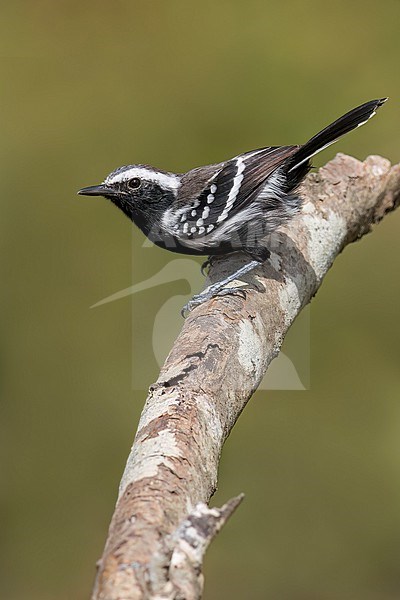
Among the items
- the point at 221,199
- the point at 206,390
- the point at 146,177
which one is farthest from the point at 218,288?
the point at 206,390

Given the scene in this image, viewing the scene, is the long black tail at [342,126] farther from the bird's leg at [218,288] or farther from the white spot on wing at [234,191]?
the bird's leg at [218,288]

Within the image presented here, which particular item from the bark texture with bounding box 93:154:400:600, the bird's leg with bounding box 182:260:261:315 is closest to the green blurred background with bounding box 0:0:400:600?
the bark texture with bounding box 93:154:400:600

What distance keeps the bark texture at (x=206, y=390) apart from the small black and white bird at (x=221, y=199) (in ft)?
0.17

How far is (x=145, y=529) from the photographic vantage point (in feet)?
2.69

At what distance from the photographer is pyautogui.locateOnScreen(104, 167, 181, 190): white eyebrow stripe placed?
1.83m

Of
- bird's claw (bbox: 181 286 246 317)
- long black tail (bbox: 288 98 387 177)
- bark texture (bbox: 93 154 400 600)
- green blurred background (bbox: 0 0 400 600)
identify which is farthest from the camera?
green blurred background (bbox: 0 0 400 600)

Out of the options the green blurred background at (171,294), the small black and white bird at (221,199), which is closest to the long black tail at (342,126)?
the small black and white bird at (221,199)

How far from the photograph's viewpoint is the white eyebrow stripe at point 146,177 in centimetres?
183

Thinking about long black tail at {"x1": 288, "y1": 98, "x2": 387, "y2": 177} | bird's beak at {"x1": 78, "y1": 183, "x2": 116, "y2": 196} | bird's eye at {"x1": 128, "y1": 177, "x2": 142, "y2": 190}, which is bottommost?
long black tail at {"x1": 288, "y1": 98, "x2": 387, "y2": 177}

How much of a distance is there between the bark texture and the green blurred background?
0.50 m

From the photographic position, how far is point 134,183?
1852mm

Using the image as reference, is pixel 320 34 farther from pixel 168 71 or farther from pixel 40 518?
pixel 40 518

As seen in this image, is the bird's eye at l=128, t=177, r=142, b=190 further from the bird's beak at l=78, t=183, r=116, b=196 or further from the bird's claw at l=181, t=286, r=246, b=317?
the bird's claw at l=181, t=286, r=246, b=317

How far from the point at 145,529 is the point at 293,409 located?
155cm
